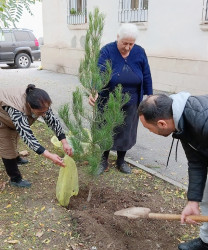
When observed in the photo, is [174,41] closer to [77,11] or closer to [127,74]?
[127,74]

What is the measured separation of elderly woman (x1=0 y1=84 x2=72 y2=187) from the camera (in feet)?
9.06

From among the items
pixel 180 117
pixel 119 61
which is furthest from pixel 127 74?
pixel 180 117

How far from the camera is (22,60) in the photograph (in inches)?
578

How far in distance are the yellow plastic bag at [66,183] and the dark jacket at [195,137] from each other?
1.28 m

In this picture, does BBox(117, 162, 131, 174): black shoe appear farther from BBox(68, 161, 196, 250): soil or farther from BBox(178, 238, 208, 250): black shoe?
BBox(178, 238, 208, 250): black shoe

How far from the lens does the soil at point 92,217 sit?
2650mm

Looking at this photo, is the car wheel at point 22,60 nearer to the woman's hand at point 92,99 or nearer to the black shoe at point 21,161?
the black shoe at point 21,161

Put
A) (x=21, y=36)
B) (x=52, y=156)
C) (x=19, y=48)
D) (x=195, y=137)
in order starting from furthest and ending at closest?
(x=21, y=36) < (x=19, y=48) < (x=52, y=156) < (x=195, y=137)

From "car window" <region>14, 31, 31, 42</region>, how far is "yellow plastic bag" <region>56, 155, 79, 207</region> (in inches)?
497

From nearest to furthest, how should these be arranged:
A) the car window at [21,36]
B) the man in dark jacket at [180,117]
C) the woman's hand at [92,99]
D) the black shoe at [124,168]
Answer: the man in dark jacket at [180,117] → the woman's hand at [92,99] → the black shoe at [124,168] → the car window at [21,36]

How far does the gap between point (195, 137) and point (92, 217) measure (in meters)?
1.42

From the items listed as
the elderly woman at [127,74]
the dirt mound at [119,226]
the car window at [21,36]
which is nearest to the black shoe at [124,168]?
the elderly woman at [127,74]

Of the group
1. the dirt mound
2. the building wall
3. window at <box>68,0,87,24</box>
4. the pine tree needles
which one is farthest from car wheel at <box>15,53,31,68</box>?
the dirt mound

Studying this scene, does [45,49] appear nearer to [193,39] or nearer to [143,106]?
[193,39]
